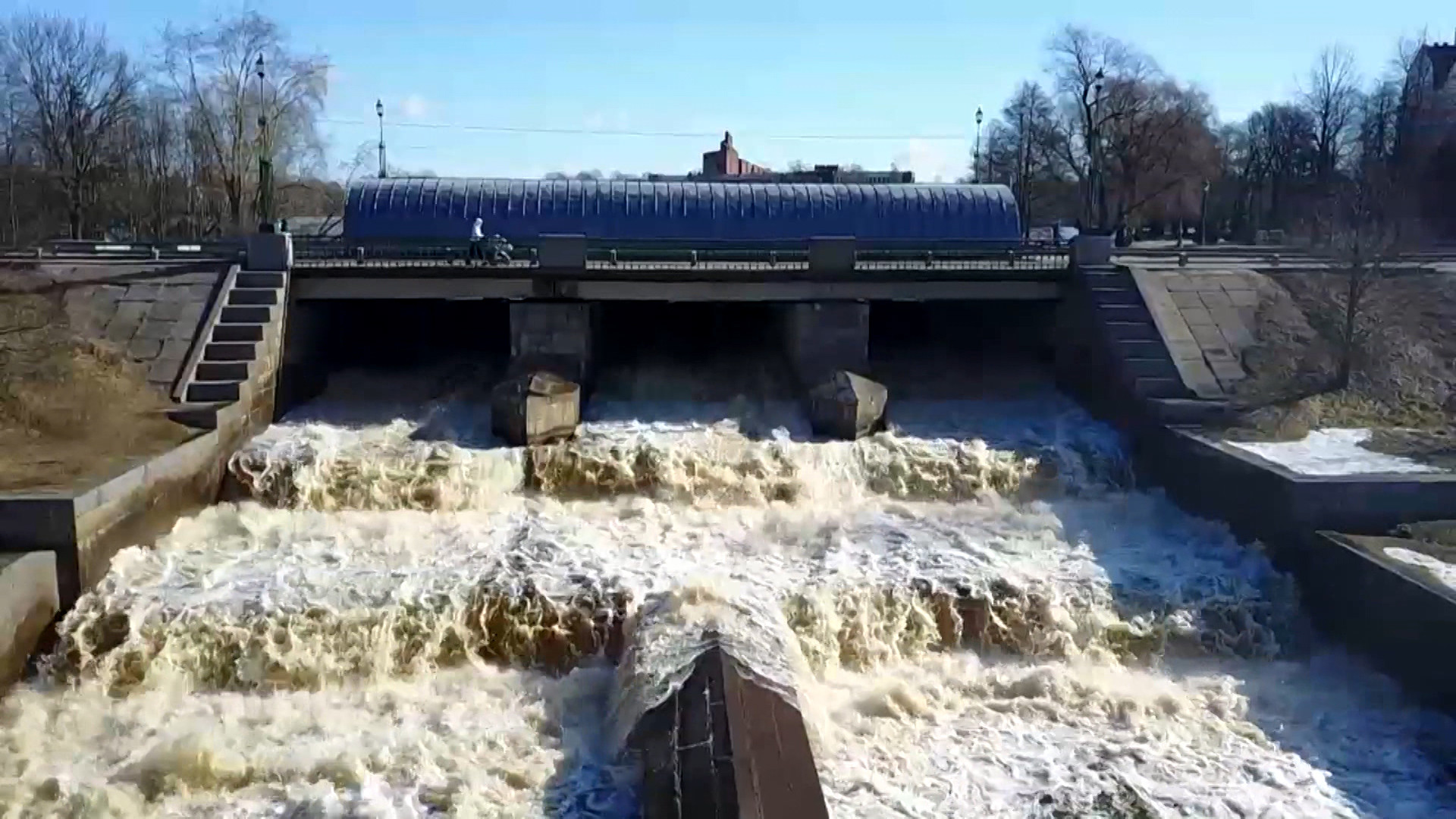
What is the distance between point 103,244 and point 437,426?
11.1 m

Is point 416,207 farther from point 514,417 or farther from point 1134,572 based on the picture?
point 1134,572

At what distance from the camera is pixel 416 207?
2588 cm

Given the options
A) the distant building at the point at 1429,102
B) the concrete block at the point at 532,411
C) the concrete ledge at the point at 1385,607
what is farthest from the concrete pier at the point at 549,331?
the distant building at the point at 1429,102

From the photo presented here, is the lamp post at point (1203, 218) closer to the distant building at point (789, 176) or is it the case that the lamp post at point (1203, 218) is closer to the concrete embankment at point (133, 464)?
the distant building at point (789, 176)

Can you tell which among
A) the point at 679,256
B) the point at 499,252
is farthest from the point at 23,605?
the point at 679,256

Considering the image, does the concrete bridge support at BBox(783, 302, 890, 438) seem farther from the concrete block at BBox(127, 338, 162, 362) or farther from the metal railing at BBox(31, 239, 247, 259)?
the concrete block at BBox(127, 338, 162, 362)

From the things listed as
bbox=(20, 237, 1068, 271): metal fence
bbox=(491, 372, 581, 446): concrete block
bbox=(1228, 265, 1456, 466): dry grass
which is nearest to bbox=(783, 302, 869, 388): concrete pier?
bbox=(20, 237, 1068, 271): metal fence

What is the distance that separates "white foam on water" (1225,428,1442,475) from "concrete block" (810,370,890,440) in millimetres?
5167

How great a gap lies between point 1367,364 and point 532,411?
13503 millimetres

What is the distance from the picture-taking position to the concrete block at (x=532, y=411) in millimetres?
16938

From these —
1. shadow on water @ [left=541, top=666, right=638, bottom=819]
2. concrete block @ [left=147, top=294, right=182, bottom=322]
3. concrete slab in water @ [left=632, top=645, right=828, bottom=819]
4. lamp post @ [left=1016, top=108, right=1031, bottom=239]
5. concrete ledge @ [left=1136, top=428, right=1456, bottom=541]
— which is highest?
lamp post @ [left=1016, top=108, right=1031, bottom=239]

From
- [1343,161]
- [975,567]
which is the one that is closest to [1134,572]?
[975,567]

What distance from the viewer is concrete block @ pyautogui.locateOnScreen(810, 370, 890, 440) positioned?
17781mm

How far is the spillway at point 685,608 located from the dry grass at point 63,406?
4.02 feet
